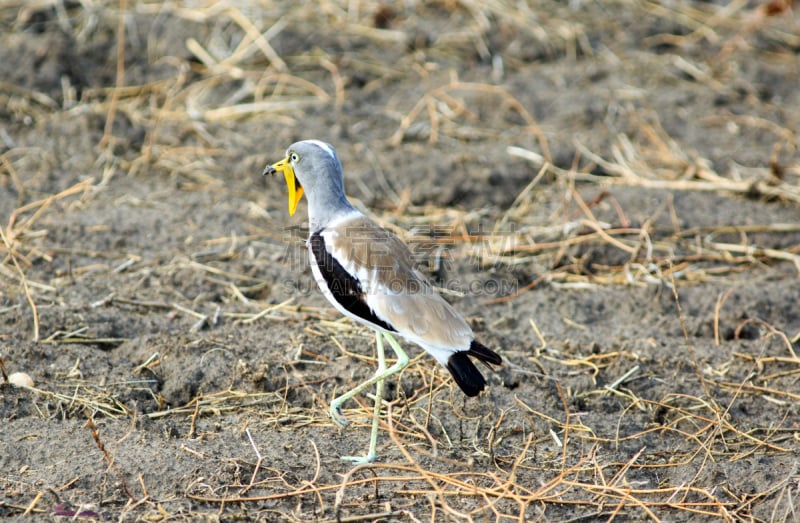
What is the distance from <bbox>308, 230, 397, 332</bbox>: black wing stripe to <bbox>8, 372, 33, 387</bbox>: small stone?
144 cm

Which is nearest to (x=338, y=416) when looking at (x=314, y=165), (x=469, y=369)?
(x=469, y=369)

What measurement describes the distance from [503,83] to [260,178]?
260 centimetres

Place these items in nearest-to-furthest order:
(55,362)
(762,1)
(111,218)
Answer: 1. (55,362)
2. (111,218)
3. (762,1)

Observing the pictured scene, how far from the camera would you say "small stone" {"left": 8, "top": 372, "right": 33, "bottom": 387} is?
399cm

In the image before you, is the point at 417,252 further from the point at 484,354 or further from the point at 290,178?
the point at 484,354

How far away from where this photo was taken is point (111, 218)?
5680 mm

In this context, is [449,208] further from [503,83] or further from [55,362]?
[55,362]

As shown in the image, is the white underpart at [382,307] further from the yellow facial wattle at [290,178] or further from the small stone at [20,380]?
the small stone at [20,380]

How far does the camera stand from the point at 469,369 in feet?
11.8

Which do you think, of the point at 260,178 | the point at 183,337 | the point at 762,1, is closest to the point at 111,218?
the point at 260,178

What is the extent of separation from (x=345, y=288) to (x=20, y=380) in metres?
1.57

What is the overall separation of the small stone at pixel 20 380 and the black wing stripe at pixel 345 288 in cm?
144

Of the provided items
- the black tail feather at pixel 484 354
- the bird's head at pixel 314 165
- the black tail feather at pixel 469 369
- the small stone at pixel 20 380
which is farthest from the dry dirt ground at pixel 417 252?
the bird's head at pixel 314 165

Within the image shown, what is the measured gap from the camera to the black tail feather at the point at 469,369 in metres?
3.54
